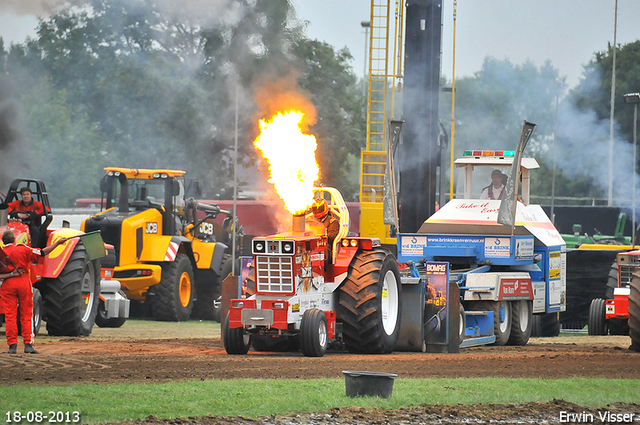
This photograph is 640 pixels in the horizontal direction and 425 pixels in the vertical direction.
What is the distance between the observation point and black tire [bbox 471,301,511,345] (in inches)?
612

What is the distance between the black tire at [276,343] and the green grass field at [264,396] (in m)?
3.93

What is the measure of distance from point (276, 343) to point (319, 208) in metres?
2.20

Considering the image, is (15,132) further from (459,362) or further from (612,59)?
(612,59)

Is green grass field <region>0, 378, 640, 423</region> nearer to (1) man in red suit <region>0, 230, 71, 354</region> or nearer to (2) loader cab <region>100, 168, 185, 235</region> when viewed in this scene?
(1) man in red suit <region>0, 230, 71, 354</region>

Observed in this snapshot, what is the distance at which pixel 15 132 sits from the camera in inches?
602

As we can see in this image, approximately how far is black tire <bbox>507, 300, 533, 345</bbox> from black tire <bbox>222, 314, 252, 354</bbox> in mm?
5738

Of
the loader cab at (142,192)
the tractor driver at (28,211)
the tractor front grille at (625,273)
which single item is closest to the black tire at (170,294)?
the loader cab at (142,192)

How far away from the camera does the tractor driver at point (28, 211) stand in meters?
14.1

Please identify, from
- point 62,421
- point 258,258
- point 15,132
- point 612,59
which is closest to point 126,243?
point 15,132

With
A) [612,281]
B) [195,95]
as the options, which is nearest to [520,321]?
[612,281]

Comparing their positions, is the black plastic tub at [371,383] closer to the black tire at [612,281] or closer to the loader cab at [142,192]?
the black tire at [612,281]

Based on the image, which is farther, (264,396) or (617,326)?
(617,326)

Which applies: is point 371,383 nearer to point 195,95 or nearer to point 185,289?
point 185,289

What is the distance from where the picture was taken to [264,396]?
8391 millimetres
